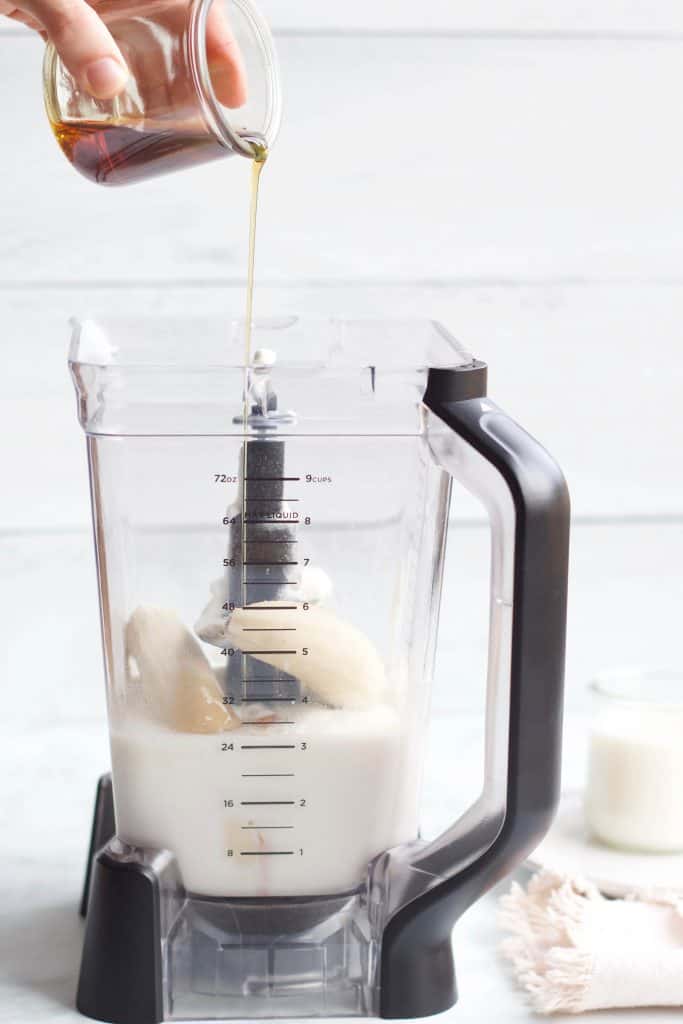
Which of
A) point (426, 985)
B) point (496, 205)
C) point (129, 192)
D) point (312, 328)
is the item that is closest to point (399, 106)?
point (496, 205)

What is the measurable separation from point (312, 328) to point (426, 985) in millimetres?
398

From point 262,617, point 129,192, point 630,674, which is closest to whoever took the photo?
point 262,617

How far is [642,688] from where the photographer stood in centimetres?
95

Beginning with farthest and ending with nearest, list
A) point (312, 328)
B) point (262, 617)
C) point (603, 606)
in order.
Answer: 1. point (603, 606)
2. point (312, 328)
3. point (262, 617)

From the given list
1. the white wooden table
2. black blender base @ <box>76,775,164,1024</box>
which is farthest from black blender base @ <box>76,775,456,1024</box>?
the white wooden table

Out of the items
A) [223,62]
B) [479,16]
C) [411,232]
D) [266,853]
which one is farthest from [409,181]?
[266,853]

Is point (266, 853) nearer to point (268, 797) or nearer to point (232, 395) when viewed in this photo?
point (268, 797)

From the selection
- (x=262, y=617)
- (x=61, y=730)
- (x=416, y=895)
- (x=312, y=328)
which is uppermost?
(x=312, y=328)

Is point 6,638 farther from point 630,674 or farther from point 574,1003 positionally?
point 574,1003

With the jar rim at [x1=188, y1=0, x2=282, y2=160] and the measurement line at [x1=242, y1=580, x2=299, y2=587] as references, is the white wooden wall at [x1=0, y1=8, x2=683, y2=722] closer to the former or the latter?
the jar rim at [x1=188, y1=0, x2=282, y2=160]

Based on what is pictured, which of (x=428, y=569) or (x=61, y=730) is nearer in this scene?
(x=428, y=569)

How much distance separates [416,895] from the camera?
2.23 ft

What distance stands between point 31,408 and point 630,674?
0.53 metres

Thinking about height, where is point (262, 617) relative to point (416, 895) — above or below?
above
